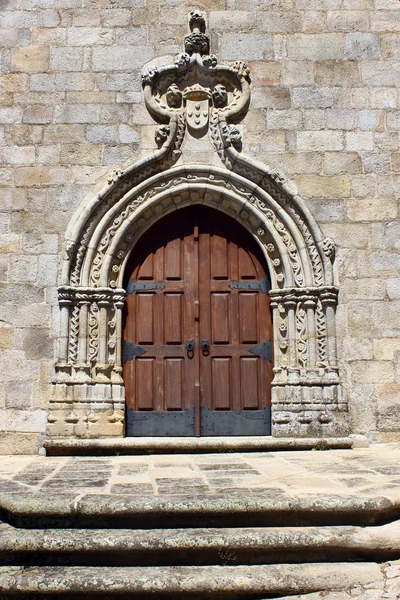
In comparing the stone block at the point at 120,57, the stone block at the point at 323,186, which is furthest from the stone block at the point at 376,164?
the stone block at the point at 120,57

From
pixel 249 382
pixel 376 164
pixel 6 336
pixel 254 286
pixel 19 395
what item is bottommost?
pixel 19 395

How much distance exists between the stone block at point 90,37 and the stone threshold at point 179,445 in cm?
407

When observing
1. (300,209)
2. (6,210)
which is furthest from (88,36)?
(300,209)

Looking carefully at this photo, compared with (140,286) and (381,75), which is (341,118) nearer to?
(381,75)

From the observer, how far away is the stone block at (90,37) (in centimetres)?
598

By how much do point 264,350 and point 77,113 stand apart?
3.13 meters

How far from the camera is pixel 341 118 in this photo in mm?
5914

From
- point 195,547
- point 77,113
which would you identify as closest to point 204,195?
point 77,113

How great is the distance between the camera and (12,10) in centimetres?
602

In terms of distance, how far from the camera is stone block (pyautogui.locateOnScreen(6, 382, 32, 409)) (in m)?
5.46

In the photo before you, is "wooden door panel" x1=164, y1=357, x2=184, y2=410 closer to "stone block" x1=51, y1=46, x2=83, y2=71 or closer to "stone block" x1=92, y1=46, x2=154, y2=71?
"stone block" x1=92, y1=46, x2=154, y2=71

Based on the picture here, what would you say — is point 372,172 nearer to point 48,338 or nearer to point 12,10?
point 48,338

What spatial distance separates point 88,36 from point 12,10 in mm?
866

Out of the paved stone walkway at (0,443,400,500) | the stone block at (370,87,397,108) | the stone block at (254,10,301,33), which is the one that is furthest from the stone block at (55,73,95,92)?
the paved stone walkway at (0,443,400,500)
